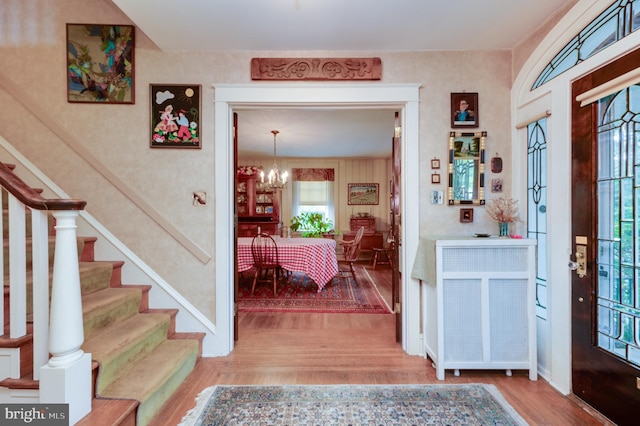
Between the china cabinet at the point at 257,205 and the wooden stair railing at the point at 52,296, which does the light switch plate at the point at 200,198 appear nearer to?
the wooden stair railing at the point at 52,296

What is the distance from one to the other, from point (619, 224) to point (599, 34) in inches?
47.5

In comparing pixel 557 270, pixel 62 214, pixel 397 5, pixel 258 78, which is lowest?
pixel 557 270

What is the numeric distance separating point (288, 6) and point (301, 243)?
10.1 feet

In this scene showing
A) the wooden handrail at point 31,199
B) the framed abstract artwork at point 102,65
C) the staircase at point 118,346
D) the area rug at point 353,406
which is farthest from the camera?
the framed abstract artwork at point 102,65

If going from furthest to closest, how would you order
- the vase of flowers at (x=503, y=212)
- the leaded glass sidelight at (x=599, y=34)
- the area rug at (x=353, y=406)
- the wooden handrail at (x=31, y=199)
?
the vase of flowers at (x=503, y=212) → the area rug at (x=353, y=406) → the leaded glass sidelight at (x=599, y=34) → the wooden handrail at (x=31, y=199)

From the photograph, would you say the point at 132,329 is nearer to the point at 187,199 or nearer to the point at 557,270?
the point at 187,199

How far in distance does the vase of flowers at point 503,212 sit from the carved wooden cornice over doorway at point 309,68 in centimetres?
151

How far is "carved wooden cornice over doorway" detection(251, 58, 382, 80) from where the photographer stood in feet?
8.15

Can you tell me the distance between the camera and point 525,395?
1.95 m

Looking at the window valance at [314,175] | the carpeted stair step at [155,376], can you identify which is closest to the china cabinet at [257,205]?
the window valance at [314,175]

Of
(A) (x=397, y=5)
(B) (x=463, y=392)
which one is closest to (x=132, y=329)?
(B) (x=463, y=392)

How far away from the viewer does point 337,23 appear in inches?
84.4

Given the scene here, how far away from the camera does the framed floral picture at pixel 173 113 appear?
8.20 ft

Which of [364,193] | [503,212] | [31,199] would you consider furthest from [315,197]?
[31,199]
